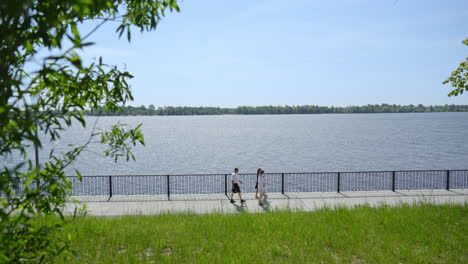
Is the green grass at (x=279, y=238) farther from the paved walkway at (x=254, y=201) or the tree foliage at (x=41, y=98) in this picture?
the tree foliage at (x=41, y=98)

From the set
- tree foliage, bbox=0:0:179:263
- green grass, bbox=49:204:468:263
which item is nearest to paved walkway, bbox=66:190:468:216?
green grass, bbox=49:204:468:263

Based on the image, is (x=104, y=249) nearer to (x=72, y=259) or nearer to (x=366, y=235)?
(x=72, y=259)

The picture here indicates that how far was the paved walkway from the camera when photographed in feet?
45.8

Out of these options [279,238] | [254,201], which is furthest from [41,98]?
[254,201]

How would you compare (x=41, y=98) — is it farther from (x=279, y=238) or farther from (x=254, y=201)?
(x=254, y=201)

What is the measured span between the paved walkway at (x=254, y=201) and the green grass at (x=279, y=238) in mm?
2258

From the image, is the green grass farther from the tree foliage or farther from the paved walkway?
the tree foliage

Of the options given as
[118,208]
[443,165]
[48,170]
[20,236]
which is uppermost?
[48,170]

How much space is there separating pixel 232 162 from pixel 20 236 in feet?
150

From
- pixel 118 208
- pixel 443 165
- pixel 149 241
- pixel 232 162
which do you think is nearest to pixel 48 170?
pixel 149 241

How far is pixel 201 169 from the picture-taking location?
43.8m

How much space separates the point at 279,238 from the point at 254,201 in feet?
20.8

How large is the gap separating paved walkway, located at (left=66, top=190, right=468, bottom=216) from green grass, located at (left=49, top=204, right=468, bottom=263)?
2.26 metres

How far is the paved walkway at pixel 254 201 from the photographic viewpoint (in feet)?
45.8
